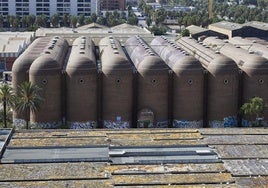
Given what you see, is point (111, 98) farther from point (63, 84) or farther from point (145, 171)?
point (145, 171)

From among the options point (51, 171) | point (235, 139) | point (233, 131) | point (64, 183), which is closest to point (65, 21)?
point (233, 131)

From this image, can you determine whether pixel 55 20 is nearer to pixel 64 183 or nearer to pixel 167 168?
pixel 167 168

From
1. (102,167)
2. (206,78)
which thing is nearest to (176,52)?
(206,78)

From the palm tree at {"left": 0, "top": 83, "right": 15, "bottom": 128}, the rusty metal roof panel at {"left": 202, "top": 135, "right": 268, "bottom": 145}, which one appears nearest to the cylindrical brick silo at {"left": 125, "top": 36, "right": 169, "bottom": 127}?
the rusty metal roof panel at {"left": 202, "top": 135, "right": 268, "bottom": 145}

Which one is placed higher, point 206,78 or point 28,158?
point 206,78

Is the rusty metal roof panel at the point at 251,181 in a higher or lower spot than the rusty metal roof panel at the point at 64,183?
lower

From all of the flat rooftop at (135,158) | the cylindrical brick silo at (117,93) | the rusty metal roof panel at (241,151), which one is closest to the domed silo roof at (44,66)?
the cylindrical brick silo at (117,93)

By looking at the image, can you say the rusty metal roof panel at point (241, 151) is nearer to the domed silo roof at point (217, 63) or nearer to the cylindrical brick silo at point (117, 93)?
the cylindrical brick silo at point (117, 93)

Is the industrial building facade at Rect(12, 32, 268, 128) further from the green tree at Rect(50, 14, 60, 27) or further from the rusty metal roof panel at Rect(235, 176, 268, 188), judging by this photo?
the green tree at Rect(50, 14, 60, 27)
